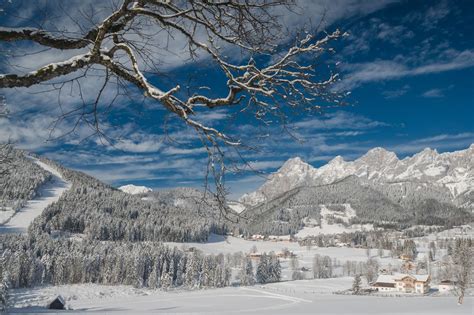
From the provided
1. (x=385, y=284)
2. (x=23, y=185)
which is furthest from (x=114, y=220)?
(x=385, y=284)

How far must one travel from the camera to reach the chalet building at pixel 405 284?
5992cm

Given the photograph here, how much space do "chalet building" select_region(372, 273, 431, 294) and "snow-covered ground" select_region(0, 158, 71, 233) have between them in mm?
102063

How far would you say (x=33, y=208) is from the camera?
481 feet

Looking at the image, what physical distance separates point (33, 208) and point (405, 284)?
137 metres

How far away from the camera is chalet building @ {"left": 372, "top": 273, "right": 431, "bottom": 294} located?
59.9 metres

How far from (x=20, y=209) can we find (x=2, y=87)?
162m

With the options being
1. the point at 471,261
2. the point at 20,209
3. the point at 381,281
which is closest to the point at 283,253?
the point at 381,281

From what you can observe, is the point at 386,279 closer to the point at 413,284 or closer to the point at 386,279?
the point at 386,279

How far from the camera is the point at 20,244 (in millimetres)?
81062

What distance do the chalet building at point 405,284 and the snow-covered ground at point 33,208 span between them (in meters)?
102

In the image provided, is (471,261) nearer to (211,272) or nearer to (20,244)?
(211,272)

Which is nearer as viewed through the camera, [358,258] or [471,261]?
[471,261]

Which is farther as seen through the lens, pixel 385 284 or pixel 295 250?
pixel 295 250

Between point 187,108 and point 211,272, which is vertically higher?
point 187,108
